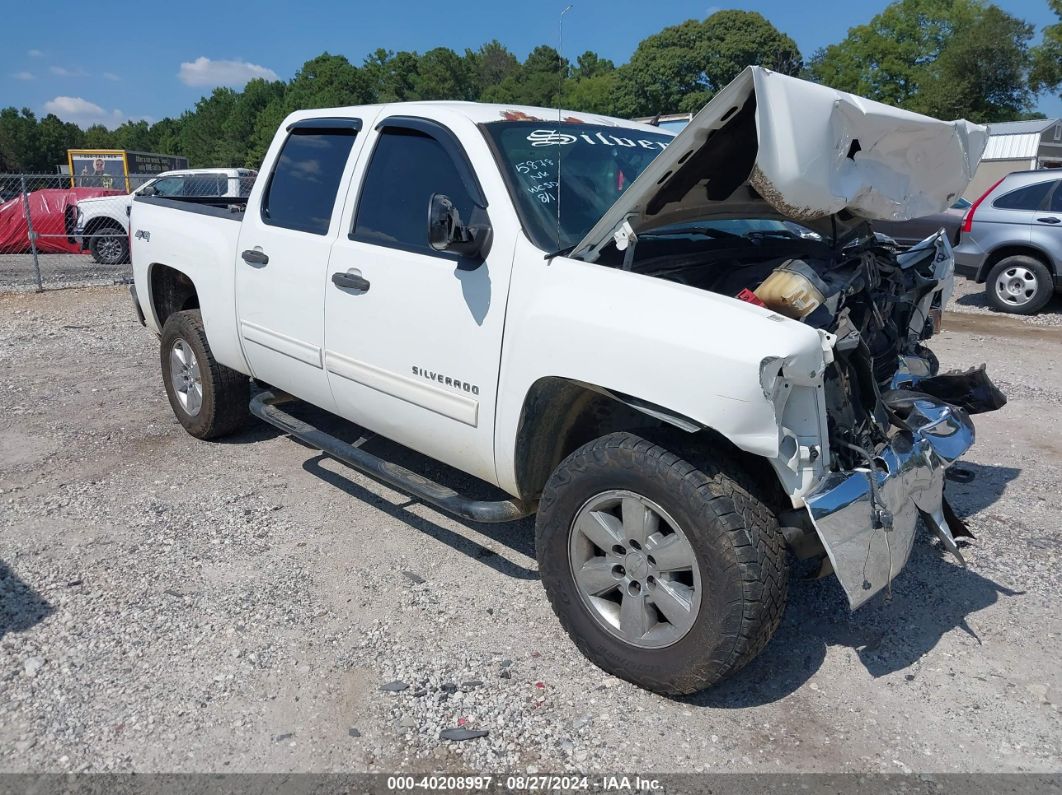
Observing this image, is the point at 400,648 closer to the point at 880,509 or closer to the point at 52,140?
the point at 880,509

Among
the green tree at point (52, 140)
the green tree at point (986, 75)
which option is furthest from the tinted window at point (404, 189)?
the green tree at point (52, 140)

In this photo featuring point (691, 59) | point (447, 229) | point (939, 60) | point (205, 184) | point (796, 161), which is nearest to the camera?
point (796, 161)

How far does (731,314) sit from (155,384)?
5.91 meters

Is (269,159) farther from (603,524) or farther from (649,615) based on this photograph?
(649,615)

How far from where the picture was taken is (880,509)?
9.13ft

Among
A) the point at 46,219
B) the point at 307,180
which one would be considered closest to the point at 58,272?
the point at 46,219

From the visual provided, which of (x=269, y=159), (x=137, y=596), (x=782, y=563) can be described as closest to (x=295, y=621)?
(x=137, y=596)

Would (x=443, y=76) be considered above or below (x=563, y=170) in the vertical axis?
above

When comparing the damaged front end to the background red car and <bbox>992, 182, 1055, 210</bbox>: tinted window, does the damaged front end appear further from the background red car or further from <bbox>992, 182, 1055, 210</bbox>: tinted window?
the background red car

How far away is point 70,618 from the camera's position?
352cm

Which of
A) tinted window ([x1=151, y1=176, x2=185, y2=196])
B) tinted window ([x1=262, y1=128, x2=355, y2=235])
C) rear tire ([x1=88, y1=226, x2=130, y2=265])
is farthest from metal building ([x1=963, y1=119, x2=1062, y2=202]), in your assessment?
tinted window ([x1=262, y1=128, x2=355, y2=235])

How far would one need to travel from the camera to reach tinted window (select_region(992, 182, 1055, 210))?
1045 cm

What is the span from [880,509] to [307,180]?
3278 millimetres

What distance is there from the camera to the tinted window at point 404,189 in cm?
368
